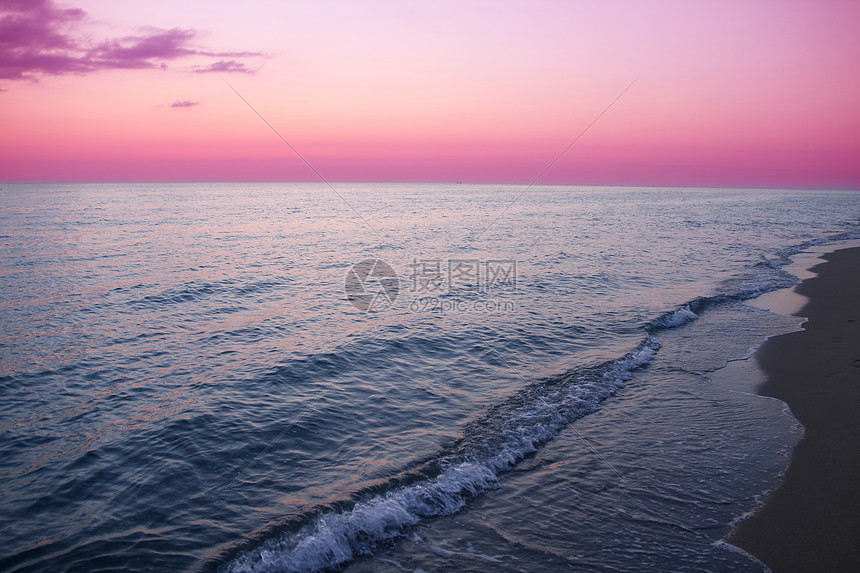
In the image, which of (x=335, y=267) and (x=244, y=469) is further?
(x=335, y=267)

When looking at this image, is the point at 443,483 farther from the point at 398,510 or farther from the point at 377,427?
the point at 377,427

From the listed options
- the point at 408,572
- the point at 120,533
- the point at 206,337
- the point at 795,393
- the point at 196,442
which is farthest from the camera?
the point at 206,337

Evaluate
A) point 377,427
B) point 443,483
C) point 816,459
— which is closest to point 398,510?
point 443,483

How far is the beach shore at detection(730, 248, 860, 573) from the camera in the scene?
6.29m

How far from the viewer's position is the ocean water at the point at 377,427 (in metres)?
6.72

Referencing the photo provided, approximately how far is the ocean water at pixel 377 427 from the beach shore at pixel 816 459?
0.35 metres

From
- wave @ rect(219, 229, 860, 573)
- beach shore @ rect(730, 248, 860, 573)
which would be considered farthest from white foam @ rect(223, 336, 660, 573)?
beach shore @ rect(730, 248, 860, 573)

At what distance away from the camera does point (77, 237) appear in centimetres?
4025

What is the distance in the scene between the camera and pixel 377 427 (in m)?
10.2

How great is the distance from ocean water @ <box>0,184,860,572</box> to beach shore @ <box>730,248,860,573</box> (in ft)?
1.16

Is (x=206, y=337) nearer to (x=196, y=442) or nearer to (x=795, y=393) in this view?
(x=196, y=442)

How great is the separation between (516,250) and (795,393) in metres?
28.9

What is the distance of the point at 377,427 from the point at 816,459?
837cm

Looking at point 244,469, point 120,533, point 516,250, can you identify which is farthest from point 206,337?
point 516,250
